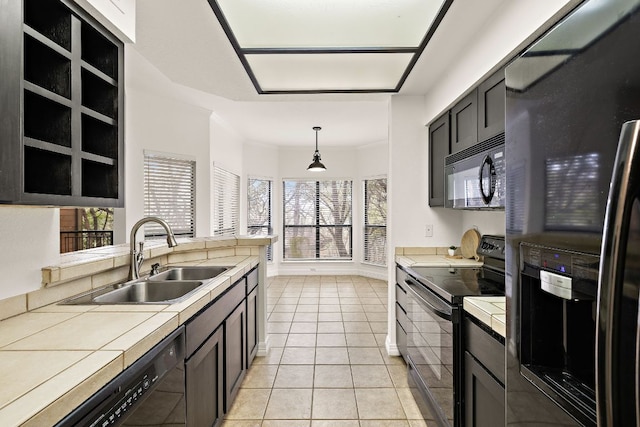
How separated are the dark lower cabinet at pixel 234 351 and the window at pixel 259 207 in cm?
409

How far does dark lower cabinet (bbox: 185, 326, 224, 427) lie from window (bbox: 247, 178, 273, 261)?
4664 millimetres

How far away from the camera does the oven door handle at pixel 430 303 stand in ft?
5.80

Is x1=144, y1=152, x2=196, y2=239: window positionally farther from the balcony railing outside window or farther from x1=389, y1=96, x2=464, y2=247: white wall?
x1=389, y1=96, x2=464, y2=247: white wall

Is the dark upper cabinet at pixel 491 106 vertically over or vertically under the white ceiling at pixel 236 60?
under

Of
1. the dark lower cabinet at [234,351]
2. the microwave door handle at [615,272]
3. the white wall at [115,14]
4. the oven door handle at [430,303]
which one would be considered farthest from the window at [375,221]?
the microwave door handle at [615,272]

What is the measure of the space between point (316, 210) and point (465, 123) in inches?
191

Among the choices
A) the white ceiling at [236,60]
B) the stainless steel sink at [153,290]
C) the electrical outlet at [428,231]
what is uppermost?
the white ceiling at [236,60]

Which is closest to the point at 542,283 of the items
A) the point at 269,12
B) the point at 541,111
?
the point at 541,111

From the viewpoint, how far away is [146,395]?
1105mm

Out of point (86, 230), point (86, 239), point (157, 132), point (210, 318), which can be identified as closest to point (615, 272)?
point (210, 318)

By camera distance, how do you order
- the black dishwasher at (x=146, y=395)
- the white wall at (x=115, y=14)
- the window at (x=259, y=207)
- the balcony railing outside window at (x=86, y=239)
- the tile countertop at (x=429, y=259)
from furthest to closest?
1. the window at (x=259, y=207)
2. the balcony railing outside window at (x=86, y=239)
3. the tile countertop at (x=429, y=259)
4. the white wall at (x=115, y=14)
5. the black dishwasher at (x=146, y=395)

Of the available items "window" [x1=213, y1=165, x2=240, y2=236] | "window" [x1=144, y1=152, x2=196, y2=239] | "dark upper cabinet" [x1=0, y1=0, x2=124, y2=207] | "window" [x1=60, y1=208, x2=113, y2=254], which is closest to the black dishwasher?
"dark upper cabinet" [x1=0, y1=0, x2=124, y2=207]

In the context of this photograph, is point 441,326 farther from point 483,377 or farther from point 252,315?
point 252,315

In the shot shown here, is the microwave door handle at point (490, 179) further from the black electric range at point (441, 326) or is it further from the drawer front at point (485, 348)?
the drawer front at point (485, 348)
